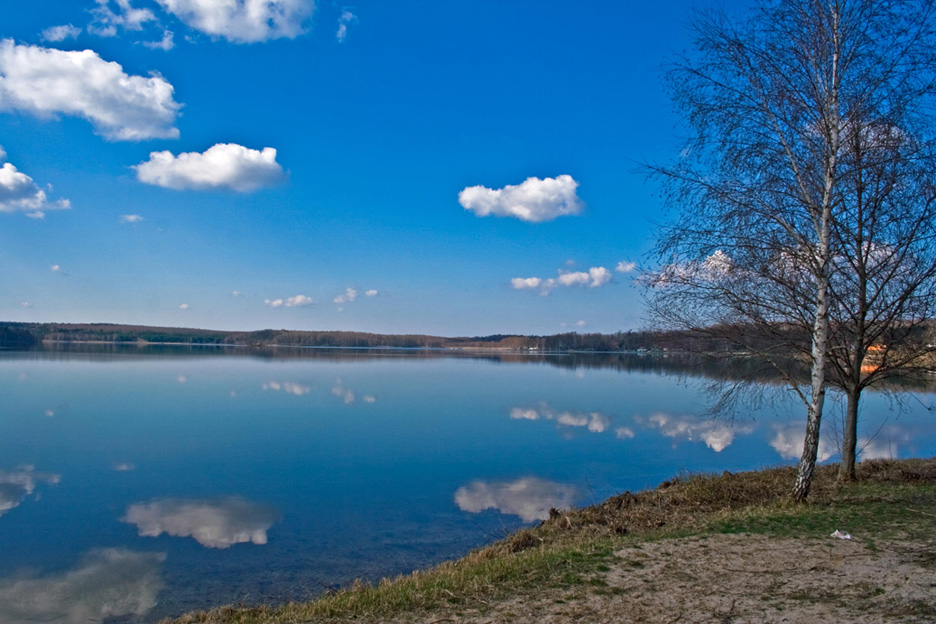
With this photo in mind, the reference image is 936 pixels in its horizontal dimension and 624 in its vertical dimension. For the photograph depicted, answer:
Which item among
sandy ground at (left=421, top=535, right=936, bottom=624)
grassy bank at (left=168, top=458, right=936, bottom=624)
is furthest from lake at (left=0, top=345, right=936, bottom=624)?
sandy ground at (left=421, top=535, right=936, bottom=624)

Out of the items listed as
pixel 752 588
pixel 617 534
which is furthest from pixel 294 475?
pixel 752 588

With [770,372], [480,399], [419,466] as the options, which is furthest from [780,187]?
[480,399]

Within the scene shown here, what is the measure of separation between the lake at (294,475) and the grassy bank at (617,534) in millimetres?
1459

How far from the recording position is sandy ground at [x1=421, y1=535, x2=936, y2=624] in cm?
466

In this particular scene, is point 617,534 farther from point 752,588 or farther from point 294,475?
point 294,475

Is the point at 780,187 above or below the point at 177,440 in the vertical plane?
above

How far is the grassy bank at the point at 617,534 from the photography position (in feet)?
17.5

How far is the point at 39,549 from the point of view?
29.8 ft

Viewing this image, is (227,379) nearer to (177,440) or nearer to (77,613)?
(177,440)

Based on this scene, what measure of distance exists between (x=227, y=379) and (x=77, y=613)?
35.3 m

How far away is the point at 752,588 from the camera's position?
204 inches

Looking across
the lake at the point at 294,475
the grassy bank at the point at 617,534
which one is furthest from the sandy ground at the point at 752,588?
the lake at the point at 294,475

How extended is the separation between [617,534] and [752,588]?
2999 millimetres

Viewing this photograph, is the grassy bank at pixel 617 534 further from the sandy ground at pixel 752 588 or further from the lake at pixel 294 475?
the lake at pixel 294 475
